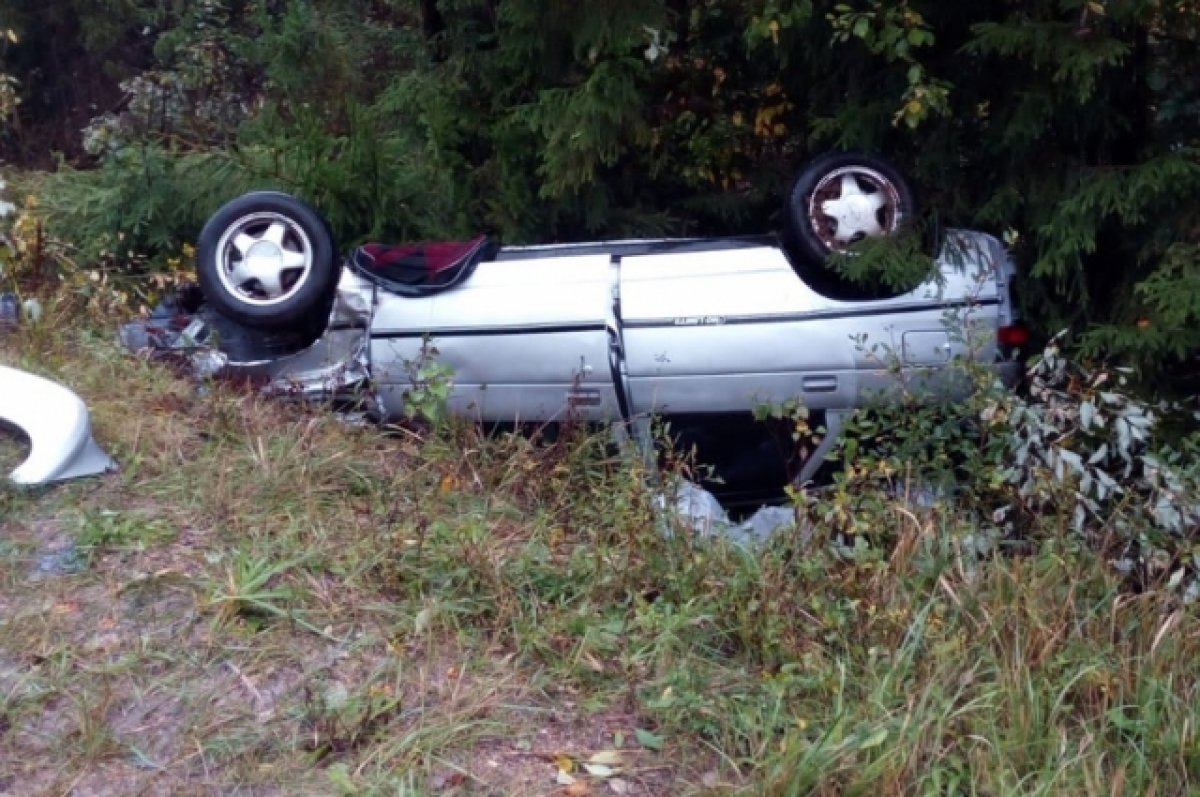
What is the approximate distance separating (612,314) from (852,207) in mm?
1182

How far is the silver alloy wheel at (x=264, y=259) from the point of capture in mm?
6352

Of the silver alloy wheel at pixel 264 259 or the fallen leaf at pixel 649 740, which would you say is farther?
the silver alloy wheel at pixel 264 259

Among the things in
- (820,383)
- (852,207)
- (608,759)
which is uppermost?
(852,207)

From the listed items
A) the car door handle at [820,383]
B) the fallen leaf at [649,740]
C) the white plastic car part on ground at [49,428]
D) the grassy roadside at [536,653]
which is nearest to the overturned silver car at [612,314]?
the car door handle at [820,383]

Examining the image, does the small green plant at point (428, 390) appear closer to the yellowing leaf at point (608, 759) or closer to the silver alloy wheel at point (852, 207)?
the silver alloy wheel at point (852, 207)

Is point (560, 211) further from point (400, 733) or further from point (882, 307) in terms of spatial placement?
point (400, 733)

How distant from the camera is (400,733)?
3744 millimetres

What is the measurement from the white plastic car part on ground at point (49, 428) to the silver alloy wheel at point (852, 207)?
3.15m

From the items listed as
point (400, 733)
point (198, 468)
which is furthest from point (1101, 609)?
point (198, 468)

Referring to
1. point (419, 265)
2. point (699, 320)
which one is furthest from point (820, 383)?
point (419, 265)

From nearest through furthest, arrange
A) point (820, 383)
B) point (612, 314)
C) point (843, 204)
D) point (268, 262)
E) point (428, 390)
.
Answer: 1. point (428, 390)
2. point (820, 383)
3. point (612, 314)
4. point (843, 204)
5. point (268, 262)

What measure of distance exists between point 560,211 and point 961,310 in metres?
2.51

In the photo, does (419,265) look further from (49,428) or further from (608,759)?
(608,759)

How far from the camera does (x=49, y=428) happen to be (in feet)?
17.3
